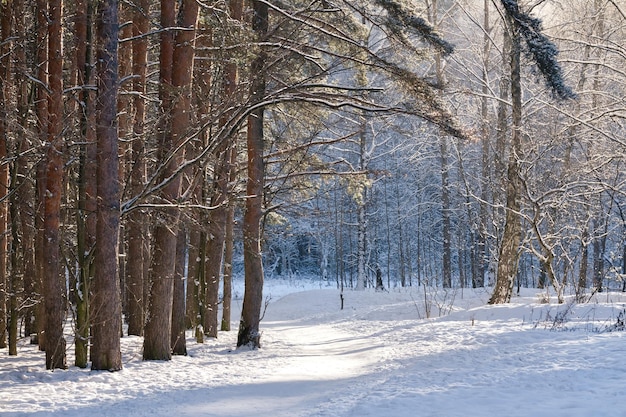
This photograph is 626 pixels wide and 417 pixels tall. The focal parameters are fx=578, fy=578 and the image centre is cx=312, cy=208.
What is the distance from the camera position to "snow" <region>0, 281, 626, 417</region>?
19.4ft

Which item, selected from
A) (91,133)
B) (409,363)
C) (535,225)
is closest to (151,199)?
(91,133)

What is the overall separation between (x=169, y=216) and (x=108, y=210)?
117cm

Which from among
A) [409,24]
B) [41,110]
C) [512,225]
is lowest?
[512,225]

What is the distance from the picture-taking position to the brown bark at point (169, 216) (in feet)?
29.4

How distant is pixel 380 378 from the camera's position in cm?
770

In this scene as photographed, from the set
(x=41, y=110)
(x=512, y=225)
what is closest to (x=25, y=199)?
(x=41, y=110)

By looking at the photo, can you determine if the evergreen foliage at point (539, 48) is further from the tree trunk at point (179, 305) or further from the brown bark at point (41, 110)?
the brown bark at point (41, 110)

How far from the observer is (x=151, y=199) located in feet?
31.5

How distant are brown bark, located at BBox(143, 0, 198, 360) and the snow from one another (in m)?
0.46

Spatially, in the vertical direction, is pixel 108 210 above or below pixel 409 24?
below

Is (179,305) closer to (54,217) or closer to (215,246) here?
(215,246)

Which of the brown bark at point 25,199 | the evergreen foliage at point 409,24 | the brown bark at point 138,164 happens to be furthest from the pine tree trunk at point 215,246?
the evergreen foliage at point 409,24

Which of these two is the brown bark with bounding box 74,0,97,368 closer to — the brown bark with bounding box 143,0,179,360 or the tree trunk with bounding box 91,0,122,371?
the tree trunk with bounding box 91,0,122,371

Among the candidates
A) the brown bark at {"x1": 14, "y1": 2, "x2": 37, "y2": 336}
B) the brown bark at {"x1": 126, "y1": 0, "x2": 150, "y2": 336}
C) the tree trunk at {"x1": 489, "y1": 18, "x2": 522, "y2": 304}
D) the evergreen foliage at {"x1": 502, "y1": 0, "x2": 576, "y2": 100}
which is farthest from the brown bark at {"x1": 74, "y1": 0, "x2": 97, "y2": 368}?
the tree trunk at {"x1": 489, "y1": 18, "x2": 522, "y2": 304}
